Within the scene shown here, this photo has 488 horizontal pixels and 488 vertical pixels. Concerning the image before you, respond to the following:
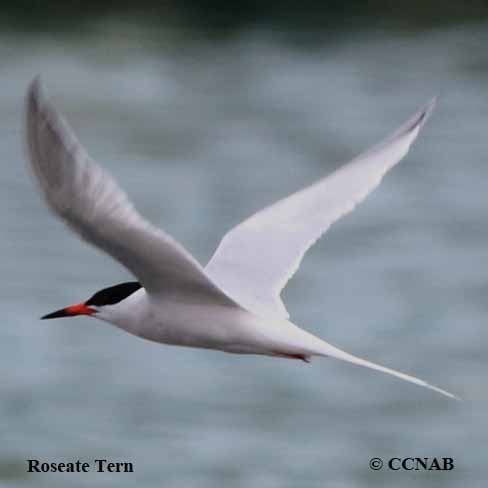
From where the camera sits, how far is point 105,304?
477 centimetres

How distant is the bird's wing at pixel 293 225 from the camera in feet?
16.4

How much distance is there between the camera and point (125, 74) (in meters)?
11.1

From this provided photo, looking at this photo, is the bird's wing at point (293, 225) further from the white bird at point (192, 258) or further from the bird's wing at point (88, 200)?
the bird's wing at point (88, 200)

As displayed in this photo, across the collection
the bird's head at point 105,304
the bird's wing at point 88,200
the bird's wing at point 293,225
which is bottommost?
the bird's wing at point 88,200

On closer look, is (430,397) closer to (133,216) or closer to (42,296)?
(42,296)

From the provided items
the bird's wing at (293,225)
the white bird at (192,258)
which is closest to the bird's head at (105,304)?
the white bird at (192,258)

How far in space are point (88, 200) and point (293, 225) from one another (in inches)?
48.6

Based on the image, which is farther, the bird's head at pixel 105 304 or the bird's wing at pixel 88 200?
the bird's head at pixel 105 304

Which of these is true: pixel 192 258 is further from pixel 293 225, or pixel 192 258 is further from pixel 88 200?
pixel 293 225

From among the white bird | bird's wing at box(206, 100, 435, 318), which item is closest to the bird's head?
the white bird

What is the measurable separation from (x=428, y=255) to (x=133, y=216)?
4989 millimetres

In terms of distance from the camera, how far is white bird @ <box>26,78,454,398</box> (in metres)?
3.96

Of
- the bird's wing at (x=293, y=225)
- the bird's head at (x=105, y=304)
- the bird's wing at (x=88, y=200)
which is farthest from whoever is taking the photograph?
the bird's wing at (x=293, y=225)

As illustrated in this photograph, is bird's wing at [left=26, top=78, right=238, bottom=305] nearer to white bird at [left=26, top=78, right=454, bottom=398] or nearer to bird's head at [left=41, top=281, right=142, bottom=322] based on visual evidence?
A: white bird at [left=26, top=78, right=454, bottom=398]
